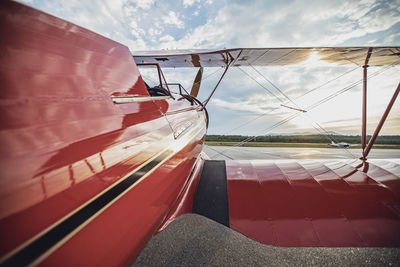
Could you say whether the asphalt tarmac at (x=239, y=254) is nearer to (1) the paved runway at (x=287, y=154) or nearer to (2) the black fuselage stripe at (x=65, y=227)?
(2) the black fuselage stripe at (x=65, y=227)

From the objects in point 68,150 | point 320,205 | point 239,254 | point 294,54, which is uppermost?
point 294,54

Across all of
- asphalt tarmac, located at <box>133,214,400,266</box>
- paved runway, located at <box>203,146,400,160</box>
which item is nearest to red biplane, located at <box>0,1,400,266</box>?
asphalt tarmac, located at <box>133,214,400,266</box>

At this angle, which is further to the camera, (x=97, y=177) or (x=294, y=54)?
(x=294, y=54)

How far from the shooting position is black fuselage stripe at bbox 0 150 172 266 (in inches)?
17.6

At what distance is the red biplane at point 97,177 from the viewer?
1.62 feet

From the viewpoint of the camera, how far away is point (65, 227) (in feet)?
1.84

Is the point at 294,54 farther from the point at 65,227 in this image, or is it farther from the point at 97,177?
the point at 65,227

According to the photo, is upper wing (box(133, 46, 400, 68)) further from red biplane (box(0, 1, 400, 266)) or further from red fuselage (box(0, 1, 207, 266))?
red fuselage (box(0, 1, 207, 266))

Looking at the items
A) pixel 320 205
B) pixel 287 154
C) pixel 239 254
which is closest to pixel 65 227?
pixel 239 254

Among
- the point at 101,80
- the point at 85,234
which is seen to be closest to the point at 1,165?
the point at 85,234

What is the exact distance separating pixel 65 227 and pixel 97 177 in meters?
0.21

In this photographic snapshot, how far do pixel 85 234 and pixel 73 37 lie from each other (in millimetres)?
945

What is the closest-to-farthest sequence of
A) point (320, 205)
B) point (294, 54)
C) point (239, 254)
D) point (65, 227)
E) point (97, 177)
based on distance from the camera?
1. point (65, 227)
2. point (97, 177)
3. point (320, 205)
4. point (239, 254)
5. point (294, 54)

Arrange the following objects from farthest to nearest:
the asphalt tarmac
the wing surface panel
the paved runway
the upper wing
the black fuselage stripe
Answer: the paved runway
the upper wing
the asphalt tarmac
the wing surface panel
the black fuselage stripe
